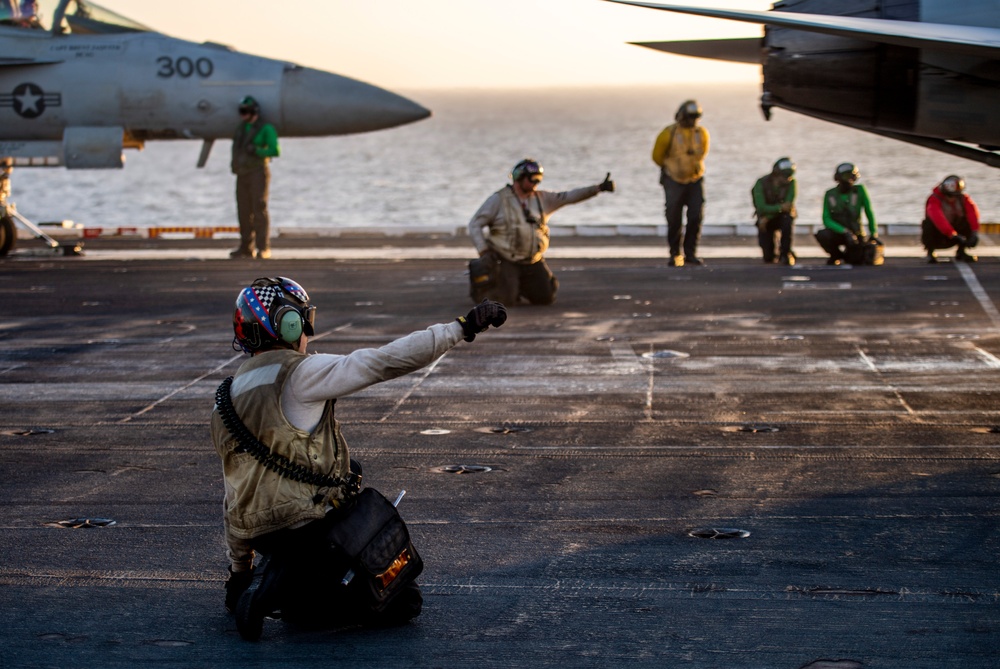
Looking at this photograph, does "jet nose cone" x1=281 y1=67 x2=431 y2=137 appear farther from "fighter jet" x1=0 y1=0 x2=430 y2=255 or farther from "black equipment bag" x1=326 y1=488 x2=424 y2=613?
"black equipment bag" x1=326 y1=488 x2=424 y2=613

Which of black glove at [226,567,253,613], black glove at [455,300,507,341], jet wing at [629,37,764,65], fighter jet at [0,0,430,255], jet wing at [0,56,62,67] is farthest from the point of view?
jet wing at [0,56,62,67]

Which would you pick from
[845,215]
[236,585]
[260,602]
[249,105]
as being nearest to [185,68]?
[249,105]

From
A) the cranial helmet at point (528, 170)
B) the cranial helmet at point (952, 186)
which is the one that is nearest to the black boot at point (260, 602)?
the cranial helmet at point (528, 170)

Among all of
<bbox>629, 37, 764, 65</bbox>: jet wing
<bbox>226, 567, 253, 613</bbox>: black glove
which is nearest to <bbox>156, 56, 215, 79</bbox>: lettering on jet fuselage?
<bbox>629, 37, 764, 65</bbox>: jet wing

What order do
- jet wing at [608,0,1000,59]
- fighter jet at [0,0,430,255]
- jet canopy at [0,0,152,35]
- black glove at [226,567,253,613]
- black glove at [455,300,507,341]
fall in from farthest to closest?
jet canopy at [0,0,152,35] → fighter jet at [0,0,430,255] → jet wing at [608,0,1000,59] → black glove at [226,567,253,613] → black glove at [455,300,507,341]

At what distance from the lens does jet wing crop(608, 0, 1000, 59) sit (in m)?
9.28

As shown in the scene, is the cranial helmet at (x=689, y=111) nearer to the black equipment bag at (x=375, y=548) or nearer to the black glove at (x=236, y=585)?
the black equipment bag at (x=375, y=548)

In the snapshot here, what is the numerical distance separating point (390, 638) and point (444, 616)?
1.14ft

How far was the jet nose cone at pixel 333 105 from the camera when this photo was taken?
68.0 feet

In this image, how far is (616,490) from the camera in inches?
320

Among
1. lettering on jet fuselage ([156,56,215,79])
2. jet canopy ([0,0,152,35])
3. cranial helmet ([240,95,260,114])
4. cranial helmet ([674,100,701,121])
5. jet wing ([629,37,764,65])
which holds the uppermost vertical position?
jet canopy ([0,0,152,35])

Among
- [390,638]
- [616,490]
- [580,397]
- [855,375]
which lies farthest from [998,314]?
[390,638]

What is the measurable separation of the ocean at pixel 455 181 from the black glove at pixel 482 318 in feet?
77.1

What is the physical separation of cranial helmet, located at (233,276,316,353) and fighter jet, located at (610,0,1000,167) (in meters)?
4.98
